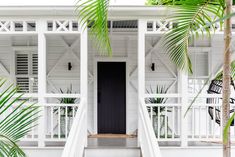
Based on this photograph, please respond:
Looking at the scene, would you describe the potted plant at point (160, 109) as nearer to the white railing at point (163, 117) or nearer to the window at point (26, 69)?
the white railing at point (163, 117)

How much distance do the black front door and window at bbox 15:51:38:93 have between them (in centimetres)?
183

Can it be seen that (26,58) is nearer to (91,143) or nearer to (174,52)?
(91,143)

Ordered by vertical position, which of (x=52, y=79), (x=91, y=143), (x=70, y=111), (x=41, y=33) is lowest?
(x=91, y=143)

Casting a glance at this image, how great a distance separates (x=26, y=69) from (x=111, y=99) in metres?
2.50

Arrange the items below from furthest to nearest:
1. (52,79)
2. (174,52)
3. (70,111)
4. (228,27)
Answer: (52,79)
(70,111)
(174,52)
(228,27)

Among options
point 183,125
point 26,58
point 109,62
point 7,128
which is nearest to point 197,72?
point 109,62

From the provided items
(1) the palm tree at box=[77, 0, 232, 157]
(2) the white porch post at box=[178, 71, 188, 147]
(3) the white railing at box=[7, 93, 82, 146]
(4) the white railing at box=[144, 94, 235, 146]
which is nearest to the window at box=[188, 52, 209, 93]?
(4) the white railing at box=[144, 94, 235, 146]

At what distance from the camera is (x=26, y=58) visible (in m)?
10.9

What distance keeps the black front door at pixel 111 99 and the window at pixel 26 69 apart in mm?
1834

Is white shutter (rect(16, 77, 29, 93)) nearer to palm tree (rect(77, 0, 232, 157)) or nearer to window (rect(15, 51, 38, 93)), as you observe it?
window (rect(15, 51, 38, 93))

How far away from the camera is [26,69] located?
10.9 meters

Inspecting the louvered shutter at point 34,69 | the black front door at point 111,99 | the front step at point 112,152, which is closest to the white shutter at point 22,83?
the louvered shutter at point 34,69

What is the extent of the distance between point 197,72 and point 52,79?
4005 millimetres

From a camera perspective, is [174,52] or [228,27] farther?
[174,52]
